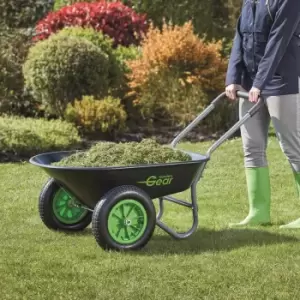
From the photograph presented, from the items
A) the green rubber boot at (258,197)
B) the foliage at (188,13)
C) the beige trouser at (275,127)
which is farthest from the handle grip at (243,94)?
the foliage at (188,13)

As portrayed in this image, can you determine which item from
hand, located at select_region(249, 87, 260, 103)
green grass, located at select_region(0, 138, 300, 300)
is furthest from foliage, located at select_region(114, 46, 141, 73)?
hand, located at select_region(249, 87, 260, 103)

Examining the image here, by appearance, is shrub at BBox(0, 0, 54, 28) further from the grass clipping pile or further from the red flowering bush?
the grass clipping pile

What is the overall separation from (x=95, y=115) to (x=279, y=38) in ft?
17.0

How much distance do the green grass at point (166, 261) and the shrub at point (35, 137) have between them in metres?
2.35

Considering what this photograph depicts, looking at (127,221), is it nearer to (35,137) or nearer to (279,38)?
(279,38)

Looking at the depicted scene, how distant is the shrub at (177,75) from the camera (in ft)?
37.7

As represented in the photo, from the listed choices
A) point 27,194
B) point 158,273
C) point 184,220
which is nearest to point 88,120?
point 27,194

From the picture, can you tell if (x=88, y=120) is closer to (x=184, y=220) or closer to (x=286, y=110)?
(x=184, y=220)

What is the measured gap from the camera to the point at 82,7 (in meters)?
13.8

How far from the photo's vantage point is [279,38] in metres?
5.85

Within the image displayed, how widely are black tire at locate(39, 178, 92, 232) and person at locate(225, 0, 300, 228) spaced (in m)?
1.10

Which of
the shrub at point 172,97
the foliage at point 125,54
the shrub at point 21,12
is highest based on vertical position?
the shrub at point 21,12


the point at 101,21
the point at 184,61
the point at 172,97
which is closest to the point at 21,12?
the point at 101,21

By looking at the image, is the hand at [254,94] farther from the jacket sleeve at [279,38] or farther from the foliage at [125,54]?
the foliage at [125,54]
